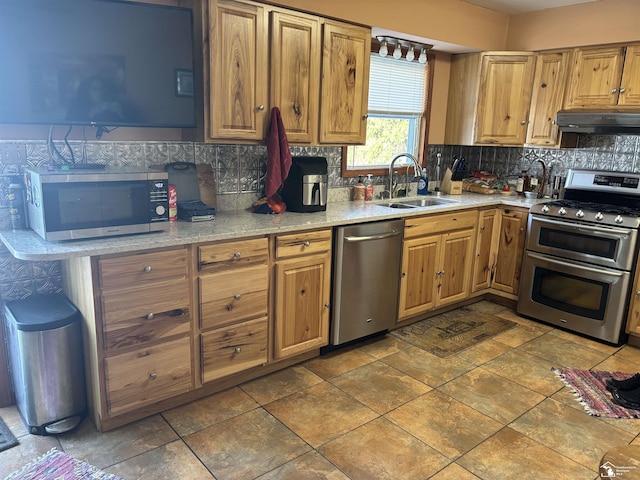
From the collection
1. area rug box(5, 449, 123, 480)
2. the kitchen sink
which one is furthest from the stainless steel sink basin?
area rug box(5, 449, 123, 480)

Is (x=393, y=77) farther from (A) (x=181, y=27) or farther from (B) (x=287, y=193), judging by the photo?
(A) (x=181, y=27)

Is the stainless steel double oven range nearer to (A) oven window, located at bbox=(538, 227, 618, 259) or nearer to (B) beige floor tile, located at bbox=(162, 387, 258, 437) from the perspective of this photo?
(A) oven window, located at bbox=(538, 227, 618, 259)

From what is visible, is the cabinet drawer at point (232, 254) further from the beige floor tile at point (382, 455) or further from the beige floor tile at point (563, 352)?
the beige floor tile at point (563, 352)

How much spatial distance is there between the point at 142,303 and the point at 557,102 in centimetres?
362

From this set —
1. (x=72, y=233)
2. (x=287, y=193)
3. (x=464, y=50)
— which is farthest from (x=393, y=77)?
(x=72, y=233)

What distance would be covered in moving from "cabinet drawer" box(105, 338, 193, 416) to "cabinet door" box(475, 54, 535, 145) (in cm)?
325

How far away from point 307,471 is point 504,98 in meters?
3.52

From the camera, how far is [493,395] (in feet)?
9.25

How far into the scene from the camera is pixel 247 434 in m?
2.39

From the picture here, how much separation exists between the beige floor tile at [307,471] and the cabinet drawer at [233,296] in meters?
0.82

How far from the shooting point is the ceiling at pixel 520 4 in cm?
391

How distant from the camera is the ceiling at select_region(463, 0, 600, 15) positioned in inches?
154

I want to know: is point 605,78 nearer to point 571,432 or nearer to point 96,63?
point 571,432

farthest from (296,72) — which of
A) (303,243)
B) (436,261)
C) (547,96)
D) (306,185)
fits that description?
(547,96)
